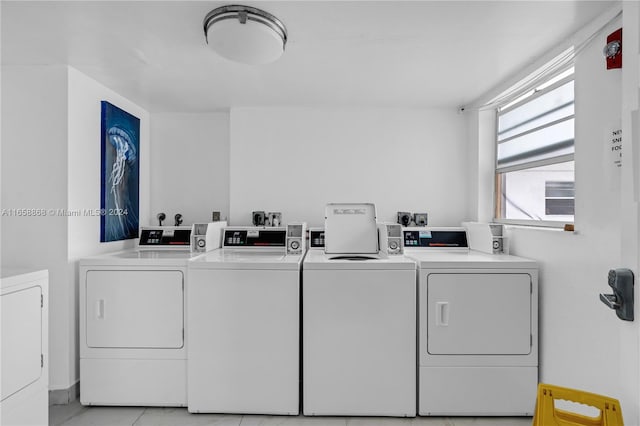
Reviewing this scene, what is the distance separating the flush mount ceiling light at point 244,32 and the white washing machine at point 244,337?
122cm

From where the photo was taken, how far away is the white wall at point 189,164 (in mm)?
3373

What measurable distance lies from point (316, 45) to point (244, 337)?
1.81 metres

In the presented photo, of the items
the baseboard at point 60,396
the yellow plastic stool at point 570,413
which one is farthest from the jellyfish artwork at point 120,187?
the yellow plastic stool at point 570,413

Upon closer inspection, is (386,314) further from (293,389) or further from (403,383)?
(293,389)

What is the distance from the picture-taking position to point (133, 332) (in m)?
2.18

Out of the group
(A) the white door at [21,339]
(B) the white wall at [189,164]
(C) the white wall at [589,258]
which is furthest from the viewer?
(B) the white wall at [189,164]

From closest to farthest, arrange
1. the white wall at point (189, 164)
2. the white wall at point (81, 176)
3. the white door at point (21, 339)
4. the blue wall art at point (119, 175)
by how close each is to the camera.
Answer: the white door at point (21, 339) < the white wall at point (81, 176) < the blue wall art at point (119, 175) < the white wall at point (189, 164)

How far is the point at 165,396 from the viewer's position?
2176 millimetres

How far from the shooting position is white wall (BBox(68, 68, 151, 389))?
2.28m

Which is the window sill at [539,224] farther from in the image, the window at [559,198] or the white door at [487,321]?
the white door at [487,321]

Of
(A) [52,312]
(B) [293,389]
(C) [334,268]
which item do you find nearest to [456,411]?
(B) [293,389]

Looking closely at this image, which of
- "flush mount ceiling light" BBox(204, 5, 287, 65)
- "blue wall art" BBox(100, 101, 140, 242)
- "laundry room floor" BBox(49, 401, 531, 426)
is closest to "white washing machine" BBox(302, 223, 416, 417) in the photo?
"laundry room floor" BBox(49, 401, 531, 426)

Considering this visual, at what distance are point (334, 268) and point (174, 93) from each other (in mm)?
2028

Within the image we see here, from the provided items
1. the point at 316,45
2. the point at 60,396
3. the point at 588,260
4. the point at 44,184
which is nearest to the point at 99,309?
the point at 60,396
